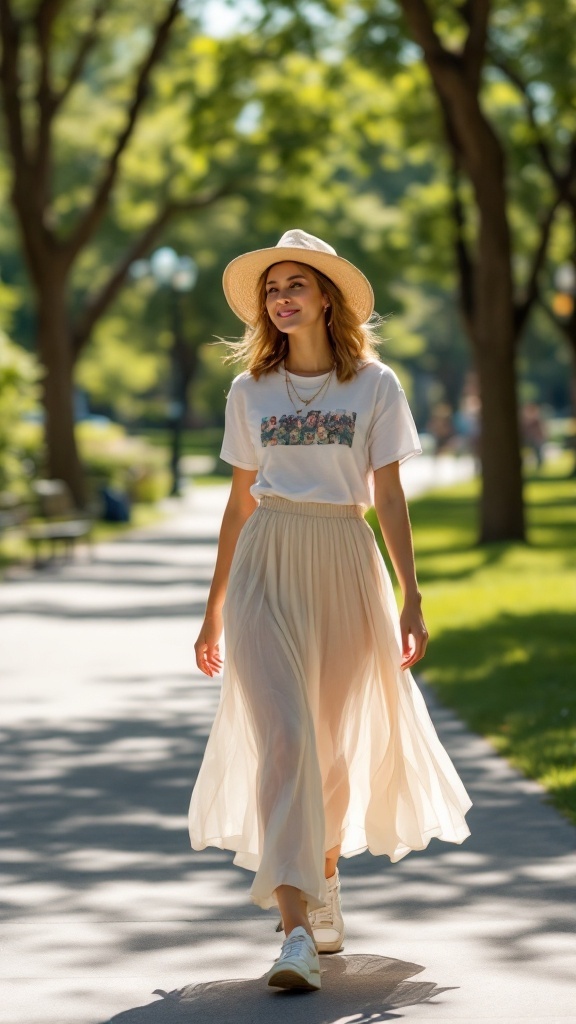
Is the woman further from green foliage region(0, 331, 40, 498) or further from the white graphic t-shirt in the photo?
green foliage region(0, 331, 40, 498)

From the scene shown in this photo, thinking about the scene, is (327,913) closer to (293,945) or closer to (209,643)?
(293,945)

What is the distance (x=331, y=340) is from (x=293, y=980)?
1880mm

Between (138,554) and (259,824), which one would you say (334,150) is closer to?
(138,554)

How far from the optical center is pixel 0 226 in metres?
62.5

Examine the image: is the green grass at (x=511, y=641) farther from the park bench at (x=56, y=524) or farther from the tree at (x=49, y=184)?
the tree at (x=49, y=184)

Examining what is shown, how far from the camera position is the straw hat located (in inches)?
227

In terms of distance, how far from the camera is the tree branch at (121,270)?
30.3 metres

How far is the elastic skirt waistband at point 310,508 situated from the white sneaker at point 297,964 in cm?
119

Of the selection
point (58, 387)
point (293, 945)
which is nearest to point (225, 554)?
point (293, 945)

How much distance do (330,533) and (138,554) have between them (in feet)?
63.6

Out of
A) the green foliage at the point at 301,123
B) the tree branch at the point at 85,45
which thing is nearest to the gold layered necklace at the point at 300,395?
the green foliage at the point at 301,123

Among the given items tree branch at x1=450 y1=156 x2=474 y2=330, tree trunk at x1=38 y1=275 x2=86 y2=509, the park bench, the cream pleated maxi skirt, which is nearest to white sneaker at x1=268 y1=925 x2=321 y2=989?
the cream pleated maxi skirt

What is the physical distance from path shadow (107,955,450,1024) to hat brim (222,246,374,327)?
191 cm

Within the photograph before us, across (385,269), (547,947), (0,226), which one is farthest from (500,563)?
(0,226)
